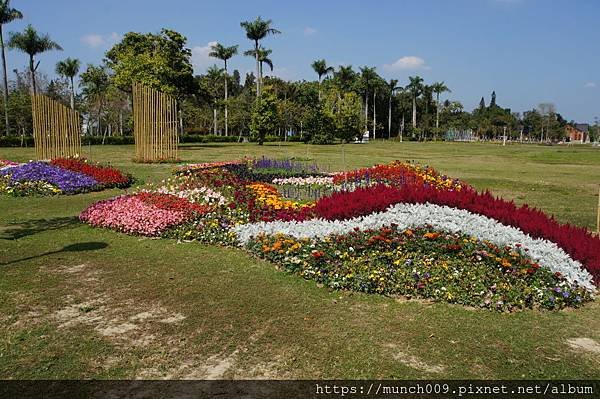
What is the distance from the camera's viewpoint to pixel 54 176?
46.8 feet

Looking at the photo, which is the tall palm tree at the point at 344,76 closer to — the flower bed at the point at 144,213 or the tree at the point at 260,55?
the tree at the point at 260,55

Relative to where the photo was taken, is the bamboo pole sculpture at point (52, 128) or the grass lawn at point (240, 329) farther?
the bamboo pole sculpture at point (52, 128)

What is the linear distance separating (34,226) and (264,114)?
43.2 m

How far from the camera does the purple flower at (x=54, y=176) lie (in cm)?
1390

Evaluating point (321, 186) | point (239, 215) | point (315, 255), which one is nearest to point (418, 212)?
point (315, 255)

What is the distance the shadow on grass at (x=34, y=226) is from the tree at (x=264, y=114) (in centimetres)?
4195

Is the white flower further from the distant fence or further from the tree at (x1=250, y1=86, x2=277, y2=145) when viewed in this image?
the distant fence

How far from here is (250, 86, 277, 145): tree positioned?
5103 cm

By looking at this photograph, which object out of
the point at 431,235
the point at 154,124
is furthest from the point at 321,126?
the point at 431,235

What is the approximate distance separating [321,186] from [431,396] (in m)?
10.3

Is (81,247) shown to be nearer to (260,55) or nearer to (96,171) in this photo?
(96,171)

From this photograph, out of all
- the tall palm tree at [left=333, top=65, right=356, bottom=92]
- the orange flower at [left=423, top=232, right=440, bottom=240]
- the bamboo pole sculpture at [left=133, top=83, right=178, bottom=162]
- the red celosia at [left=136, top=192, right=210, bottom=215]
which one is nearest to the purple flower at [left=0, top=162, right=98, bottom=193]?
the red celosia at [left=136, top=192, right=210, bottom=215]

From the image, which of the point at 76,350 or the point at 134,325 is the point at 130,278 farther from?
the point at 76,350

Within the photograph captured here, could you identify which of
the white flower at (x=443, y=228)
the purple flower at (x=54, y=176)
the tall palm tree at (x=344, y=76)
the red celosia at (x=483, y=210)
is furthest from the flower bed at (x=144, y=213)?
the tall palm tree at (x=344, y=76)
